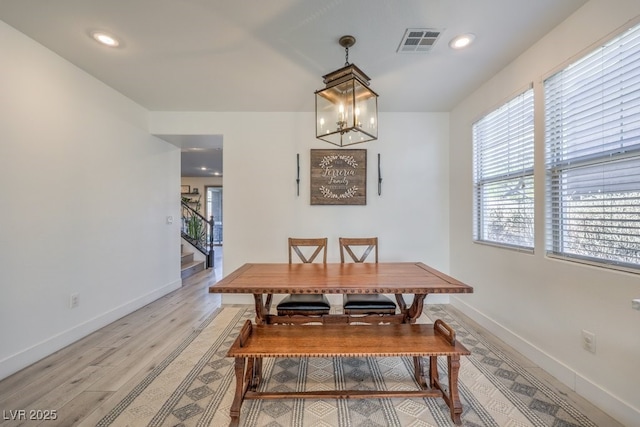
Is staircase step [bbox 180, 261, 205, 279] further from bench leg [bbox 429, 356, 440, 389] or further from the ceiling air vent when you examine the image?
the ceiling air vent

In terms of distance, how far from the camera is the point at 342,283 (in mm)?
1774

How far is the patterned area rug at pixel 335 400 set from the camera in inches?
61.4

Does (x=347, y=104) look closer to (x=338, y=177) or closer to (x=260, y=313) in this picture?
(x=260, y=313)

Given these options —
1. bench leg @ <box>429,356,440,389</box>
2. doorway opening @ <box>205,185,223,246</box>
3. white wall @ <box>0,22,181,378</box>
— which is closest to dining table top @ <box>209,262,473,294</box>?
bench leg @ <box>429,356,440,389</box>

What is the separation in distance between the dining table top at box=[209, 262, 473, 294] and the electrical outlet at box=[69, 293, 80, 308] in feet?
5.40

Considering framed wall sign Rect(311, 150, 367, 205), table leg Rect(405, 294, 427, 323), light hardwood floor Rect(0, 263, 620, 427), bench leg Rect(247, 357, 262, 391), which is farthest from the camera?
framed wall sign Rect(311, 150, 367, 205)

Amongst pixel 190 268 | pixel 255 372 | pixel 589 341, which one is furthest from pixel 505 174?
pixel 190 268

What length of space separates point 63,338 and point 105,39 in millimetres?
2590

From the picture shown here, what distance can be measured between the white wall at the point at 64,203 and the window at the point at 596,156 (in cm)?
409

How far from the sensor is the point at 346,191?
357 cm

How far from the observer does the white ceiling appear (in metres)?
1.78

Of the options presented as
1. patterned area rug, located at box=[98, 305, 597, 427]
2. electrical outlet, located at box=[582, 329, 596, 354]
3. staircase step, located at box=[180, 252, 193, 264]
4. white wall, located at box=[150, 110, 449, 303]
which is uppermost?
white wall, located at box=[150, 110, 449, 303]

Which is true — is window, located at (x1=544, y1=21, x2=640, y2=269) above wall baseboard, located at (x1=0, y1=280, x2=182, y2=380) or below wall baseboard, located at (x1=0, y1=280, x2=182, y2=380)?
above

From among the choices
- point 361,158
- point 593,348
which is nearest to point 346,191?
point 361,158
